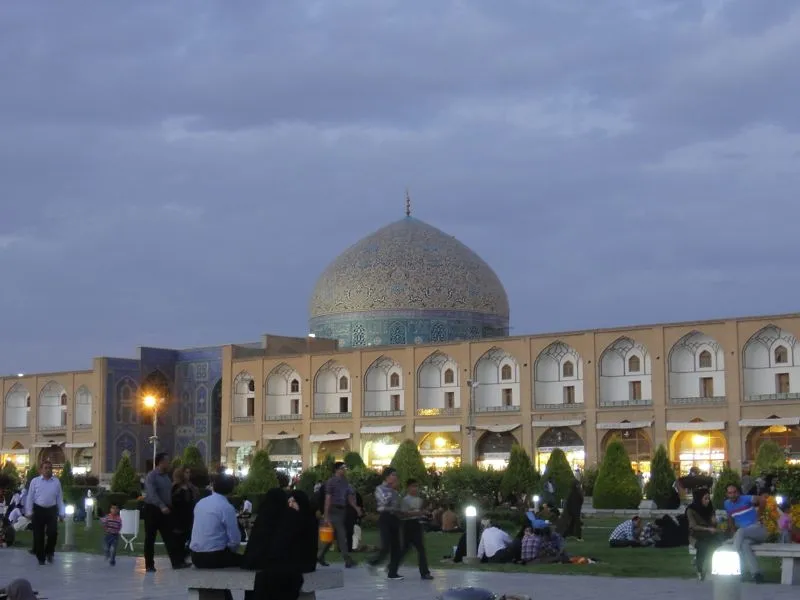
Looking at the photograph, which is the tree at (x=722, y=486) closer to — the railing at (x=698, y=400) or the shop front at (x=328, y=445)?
the railing at (x=698, y=400)

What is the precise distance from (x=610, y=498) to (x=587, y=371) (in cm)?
1095

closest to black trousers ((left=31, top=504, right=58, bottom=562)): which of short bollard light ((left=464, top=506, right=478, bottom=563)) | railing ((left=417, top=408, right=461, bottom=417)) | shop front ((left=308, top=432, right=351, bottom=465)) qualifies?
short bollard light ((left=464, top=506, right=478, bottom=563))

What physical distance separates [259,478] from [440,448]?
13136 mm

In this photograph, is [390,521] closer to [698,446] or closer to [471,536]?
[471,536]

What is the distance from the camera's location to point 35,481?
1481cm

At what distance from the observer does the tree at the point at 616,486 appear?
98.6 ft

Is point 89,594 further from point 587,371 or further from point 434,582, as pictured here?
point 587,371

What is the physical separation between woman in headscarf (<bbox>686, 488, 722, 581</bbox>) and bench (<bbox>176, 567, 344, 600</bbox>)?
5.04m

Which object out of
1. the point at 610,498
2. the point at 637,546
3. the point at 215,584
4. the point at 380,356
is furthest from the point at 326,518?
the point at 380,356

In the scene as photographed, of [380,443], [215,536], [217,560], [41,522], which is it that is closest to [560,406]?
[380,443]

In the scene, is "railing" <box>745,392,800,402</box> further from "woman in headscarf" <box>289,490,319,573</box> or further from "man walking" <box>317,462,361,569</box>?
"woman in headscarf" <box>289,490,319,573</box>

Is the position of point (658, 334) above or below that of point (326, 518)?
above

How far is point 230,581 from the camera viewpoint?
313 inches

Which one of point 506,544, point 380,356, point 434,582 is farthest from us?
point 380,356
